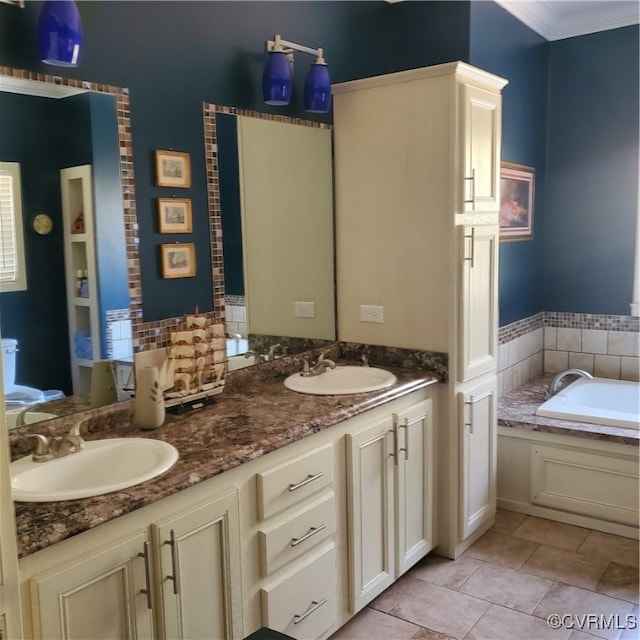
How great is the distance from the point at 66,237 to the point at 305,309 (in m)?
1.26

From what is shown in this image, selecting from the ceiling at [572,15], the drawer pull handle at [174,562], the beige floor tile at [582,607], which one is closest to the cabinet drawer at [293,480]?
the drawer pull handle at [174,562]

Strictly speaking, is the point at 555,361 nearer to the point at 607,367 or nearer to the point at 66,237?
the point at 607,367

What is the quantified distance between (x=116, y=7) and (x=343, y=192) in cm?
126

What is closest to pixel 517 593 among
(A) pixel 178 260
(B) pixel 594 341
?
(A) pixel 178 260

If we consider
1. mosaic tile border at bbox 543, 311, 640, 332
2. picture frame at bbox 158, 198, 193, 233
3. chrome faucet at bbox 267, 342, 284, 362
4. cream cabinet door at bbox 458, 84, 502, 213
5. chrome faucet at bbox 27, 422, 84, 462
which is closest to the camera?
chrome faucet at bbox 27, 422, 84, 462

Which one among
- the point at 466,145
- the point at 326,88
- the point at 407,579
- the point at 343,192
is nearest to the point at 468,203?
the point at 466,145

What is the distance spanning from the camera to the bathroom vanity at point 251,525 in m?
1.53

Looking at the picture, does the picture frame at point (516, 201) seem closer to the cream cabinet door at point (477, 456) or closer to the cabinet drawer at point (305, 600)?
the cream cabinet door at point (477, 456)

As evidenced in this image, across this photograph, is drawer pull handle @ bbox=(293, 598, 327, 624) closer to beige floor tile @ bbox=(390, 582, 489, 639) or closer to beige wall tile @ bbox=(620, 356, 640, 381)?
beige floor tile @ bbox=(390, 582, 489, 639)

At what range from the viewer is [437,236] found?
284 cm

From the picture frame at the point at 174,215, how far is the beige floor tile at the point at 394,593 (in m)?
1.64

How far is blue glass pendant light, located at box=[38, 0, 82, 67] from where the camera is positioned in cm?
190

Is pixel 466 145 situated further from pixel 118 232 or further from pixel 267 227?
pixel 118 232

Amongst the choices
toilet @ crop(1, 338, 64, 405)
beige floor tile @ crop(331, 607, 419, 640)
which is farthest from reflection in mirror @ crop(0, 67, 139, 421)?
beige floor tile @ crop(331, 607, 419, 640)
